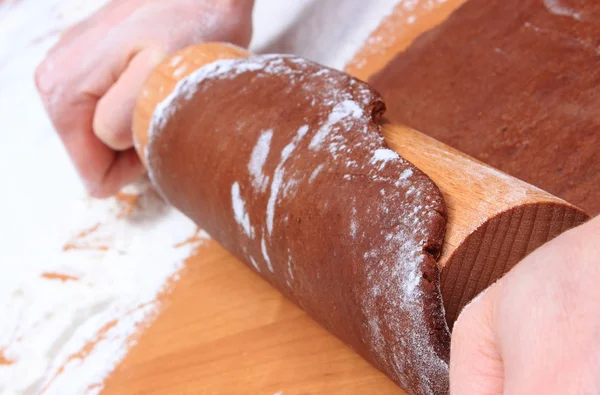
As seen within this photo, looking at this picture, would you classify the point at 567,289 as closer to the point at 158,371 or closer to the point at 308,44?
the point at 158,371

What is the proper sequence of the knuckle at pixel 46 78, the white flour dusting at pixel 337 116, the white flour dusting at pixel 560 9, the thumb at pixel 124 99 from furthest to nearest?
the knuckle at pixel 46 78, the thumb at pixel 124 99, the white flour dusting at pixel 560 9, the white flour dusting at pixel 337 116

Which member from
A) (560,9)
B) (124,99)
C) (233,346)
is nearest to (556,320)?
(233,346)

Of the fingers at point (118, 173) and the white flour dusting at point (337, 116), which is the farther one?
the fingers at point (118, 173)

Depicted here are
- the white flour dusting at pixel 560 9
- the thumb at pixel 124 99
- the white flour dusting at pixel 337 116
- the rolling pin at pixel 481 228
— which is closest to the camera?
the rolling pin at pixel 481 228

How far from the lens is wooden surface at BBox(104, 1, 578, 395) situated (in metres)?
0.98

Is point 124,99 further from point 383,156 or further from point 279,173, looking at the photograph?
point 383,156

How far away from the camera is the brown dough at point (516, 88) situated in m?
1.03

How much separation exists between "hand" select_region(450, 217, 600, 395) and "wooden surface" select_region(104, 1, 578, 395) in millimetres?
263

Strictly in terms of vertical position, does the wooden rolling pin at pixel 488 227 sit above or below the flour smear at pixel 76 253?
above

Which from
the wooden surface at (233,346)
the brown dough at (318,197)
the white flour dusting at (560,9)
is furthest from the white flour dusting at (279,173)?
the white flour dusting at (560,9)

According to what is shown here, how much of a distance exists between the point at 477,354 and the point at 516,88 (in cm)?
77

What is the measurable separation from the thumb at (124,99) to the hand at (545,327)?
3.32 feet

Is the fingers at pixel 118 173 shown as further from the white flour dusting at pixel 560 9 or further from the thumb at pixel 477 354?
the thumb at pixel 477 354

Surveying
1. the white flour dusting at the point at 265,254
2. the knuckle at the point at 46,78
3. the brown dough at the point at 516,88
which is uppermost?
the brown dough at the point at 516,88
